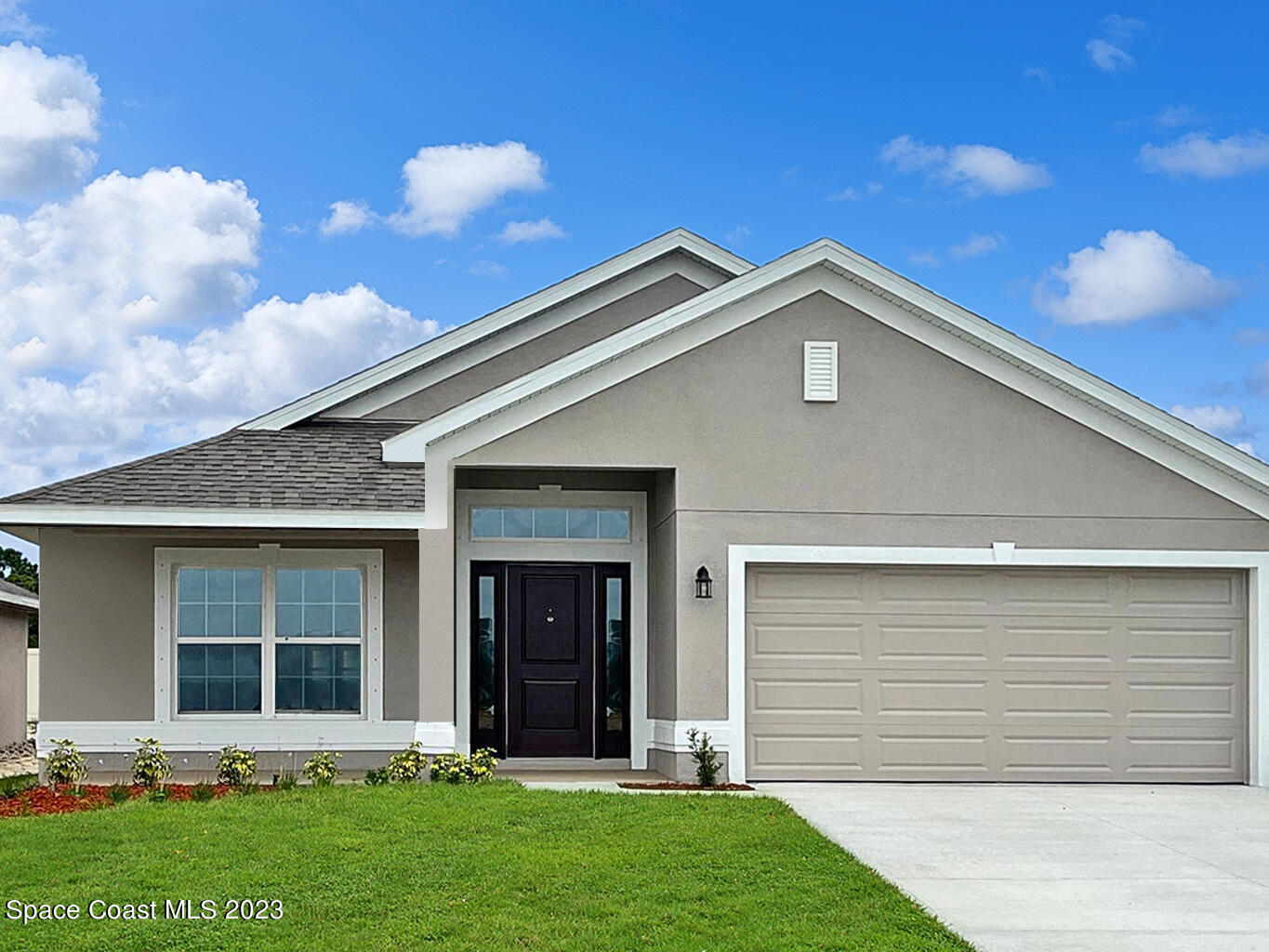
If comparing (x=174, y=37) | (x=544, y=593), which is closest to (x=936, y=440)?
(x=544, y=593)

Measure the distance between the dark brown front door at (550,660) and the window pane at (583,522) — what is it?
35 cm

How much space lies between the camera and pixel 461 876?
8914mm

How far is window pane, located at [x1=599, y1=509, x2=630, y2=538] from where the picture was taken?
52.2 feet

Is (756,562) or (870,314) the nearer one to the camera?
(756,562)

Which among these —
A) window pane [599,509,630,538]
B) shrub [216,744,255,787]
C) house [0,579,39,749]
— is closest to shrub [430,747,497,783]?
shrub [216,744,255,787]

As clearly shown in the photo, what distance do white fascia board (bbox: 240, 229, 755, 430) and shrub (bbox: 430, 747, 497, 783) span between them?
5068mm

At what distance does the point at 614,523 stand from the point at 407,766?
3.85 m

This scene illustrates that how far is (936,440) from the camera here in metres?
14.5

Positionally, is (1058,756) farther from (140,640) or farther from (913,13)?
(913,13)

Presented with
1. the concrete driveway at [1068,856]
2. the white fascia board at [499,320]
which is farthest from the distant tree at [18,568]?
the concrete driveway at [1068,856]

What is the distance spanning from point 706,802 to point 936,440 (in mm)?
4619

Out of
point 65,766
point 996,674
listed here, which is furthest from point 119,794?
point 996,674

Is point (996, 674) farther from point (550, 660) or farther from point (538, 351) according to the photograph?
point (538, 351)

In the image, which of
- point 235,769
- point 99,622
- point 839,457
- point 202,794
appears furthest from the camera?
point 99,622
